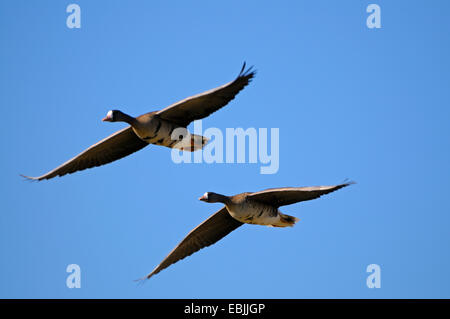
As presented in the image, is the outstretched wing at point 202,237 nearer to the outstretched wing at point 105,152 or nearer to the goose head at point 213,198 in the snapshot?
the goose head at point 213,198

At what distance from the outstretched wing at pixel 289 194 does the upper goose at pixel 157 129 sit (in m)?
2.05

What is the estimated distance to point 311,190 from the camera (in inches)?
700

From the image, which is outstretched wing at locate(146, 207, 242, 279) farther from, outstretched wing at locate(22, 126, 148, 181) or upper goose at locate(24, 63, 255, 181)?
outstretched wing at locate(22, 126, 148, 181)

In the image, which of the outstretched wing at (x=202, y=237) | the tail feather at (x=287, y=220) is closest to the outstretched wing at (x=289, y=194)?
Answer: the tail feather at (x=287, y=220)

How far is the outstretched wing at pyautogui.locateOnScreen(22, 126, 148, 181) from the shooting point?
20453mm

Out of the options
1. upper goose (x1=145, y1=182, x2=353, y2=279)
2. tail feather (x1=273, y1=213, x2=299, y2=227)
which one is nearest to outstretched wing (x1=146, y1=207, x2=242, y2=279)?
upper goose (x1=145, y1=182, x2=353, y2=279)

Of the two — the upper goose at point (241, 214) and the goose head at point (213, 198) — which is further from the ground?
the goose head at point (213, 198)

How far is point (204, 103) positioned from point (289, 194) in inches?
98.3

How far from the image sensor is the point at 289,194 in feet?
60.3

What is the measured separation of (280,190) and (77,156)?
4.79m

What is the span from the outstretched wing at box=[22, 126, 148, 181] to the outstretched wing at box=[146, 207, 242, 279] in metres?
2.38

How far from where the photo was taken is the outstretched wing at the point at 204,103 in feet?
61.5
